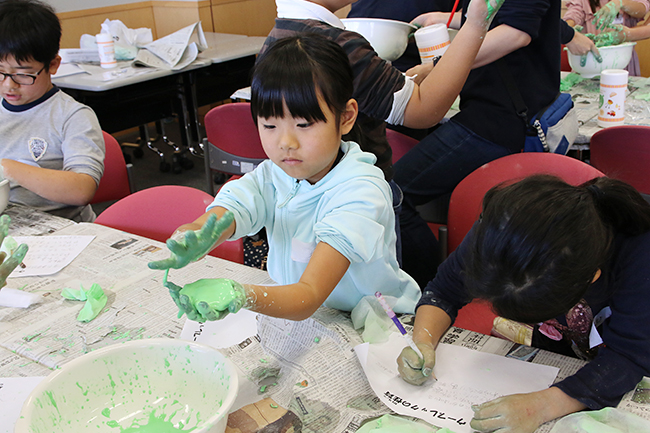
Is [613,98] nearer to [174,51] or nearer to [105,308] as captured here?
[105,308]

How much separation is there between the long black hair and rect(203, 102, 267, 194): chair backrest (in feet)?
5.64

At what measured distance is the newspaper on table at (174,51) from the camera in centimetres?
343

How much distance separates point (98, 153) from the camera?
1.75 meters

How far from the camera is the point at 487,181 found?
144cm

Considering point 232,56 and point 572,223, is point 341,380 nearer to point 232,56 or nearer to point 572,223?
point 572,223

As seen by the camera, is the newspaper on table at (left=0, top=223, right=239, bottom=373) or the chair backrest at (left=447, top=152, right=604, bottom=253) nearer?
the newspaper on table at (left=0, top=223, right=239, bottom=373)

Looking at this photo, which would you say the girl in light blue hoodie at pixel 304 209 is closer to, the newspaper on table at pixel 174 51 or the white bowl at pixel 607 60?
the white bowl at pixel 607 60

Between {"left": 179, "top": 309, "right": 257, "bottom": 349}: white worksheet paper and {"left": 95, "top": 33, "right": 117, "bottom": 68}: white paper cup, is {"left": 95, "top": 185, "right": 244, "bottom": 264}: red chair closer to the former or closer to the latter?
{"left": 179, "top": 309, "right": 257, "bottom": 349}: white worksheet paper

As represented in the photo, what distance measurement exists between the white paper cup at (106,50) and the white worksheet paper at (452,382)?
3140 mm

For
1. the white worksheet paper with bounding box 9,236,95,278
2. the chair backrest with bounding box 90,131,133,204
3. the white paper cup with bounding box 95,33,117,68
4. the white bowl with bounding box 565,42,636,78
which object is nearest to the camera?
the white worksheet paper with bounding box 9,236,95,278

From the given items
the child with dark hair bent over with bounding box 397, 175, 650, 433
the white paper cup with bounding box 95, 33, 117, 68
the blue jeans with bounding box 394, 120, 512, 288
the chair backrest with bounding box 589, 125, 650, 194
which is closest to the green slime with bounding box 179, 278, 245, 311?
the child with dark hair bent over with bounding box 397, 175, 650, 433

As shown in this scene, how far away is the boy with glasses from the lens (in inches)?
63.3

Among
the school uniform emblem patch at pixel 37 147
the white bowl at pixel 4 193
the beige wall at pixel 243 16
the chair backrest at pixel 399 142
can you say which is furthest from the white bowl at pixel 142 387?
the beige wall at pixel 243 16

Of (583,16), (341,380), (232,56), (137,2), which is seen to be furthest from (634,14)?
(137,2)
